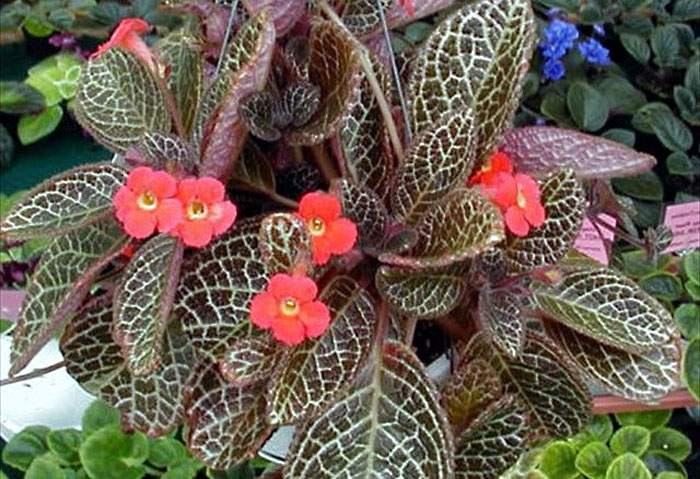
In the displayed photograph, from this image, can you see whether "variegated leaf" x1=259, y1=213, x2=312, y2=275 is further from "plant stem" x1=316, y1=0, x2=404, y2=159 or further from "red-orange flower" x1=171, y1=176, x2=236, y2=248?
"plant stem" x1=316, y1=0, x2=404, y2=159

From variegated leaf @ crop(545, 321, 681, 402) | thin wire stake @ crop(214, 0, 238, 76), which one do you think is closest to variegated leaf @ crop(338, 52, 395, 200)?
thin wire stake @ crop(214, 0, 238, 76)

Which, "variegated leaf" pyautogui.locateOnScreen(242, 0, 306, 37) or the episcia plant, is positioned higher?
"variegated leaf" pyautogui.locateOnScreen(242, 0, 306, 37)

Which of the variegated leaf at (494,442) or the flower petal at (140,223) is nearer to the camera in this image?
the flower petal at (140,223)

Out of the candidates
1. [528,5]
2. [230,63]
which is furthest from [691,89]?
[230,63]

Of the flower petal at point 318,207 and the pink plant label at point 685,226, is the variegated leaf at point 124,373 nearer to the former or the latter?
the flower petal at point 318,207

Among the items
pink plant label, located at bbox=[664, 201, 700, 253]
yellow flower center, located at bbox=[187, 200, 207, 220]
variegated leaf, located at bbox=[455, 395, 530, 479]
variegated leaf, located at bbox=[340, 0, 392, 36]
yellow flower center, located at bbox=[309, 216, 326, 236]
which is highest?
variegated leaf, located at bbox=[340, 0, 392, 36]

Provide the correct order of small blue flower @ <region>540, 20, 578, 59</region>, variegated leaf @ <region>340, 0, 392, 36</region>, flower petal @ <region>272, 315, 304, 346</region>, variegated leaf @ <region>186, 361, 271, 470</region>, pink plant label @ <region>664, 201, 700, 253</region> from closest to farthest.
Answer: flower petal @ <region>272, 315, 304, 346</region> → variegated leaf @ <region>186, 361, 271, 470</region> → variegated leaf @ <region>340, 0, 392, 36</region> → pink plant label @ <region>664, 201, 700, 253</region> → small blue flower @ <region>540, 20, 578, 59</region>

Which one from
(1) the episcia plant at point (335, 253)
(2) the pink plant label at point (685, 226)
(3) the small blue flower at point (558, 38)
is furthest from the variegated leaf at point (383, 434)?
(3) the small blue flower at point (558, 38)
